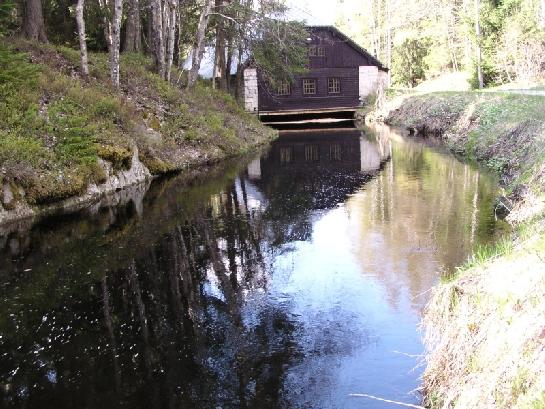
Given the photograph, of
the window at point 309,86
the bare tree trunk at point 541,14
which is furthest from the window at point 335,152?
the bare tree trunk at point 541,14

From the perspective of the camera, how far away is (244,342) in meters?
6.64

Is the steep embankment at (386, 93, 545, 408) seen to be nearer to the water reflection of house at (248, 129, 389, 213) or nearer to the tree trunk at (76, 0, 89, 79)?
the water reflection of house at (248, 129, 389, 213)

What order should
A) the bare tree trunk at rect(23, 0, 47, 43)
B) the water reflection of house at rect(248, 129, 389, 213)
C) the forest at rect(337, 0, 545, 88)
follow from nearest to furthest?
the water reflection of house at rect(248, 129, 389, 213), the bare tree trunk at rect(23, 0, 47, 43), the forest at rect(337, 0, 545, 88)

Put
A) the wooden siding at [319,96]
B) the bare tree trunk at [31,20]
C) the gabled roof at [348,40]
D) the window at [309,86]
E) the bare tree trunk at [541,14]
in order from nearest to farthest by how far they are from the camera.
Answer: the bare tree trunk at [31,20] < the bare tree trunk at [541,14] < the wooden siding at [319,96] < the gabled roof at [348,40] < the window at [309,86]

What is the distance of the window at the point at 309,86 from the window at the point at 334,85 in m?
1.27

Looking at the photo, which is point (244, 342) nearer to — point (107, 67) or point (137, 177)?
point (137, 177)

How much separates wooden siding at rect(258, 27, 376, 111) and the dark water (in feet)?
95.8

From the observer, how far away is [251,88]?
4366cm

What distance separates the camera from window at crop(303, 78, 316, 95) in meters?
44.8

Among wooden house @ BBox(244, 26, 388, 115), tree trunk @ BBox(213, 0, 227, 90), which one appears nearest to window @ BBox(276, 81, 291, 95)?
wooden house @ BBox(244, 26, 388, 115)

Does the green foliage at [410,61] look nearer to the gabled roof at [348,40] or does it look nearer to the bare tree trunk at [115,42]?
the gabled roof at [348,40]

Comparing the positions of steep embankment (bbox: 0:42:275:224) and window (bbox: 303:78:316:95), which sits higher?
window (bbox: 303:78:316:95)

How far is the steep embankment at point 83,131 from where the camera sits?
539 inches

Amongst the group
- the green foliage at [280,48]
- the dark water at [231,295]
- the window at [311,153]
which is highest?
the green foliage at [280,48]
